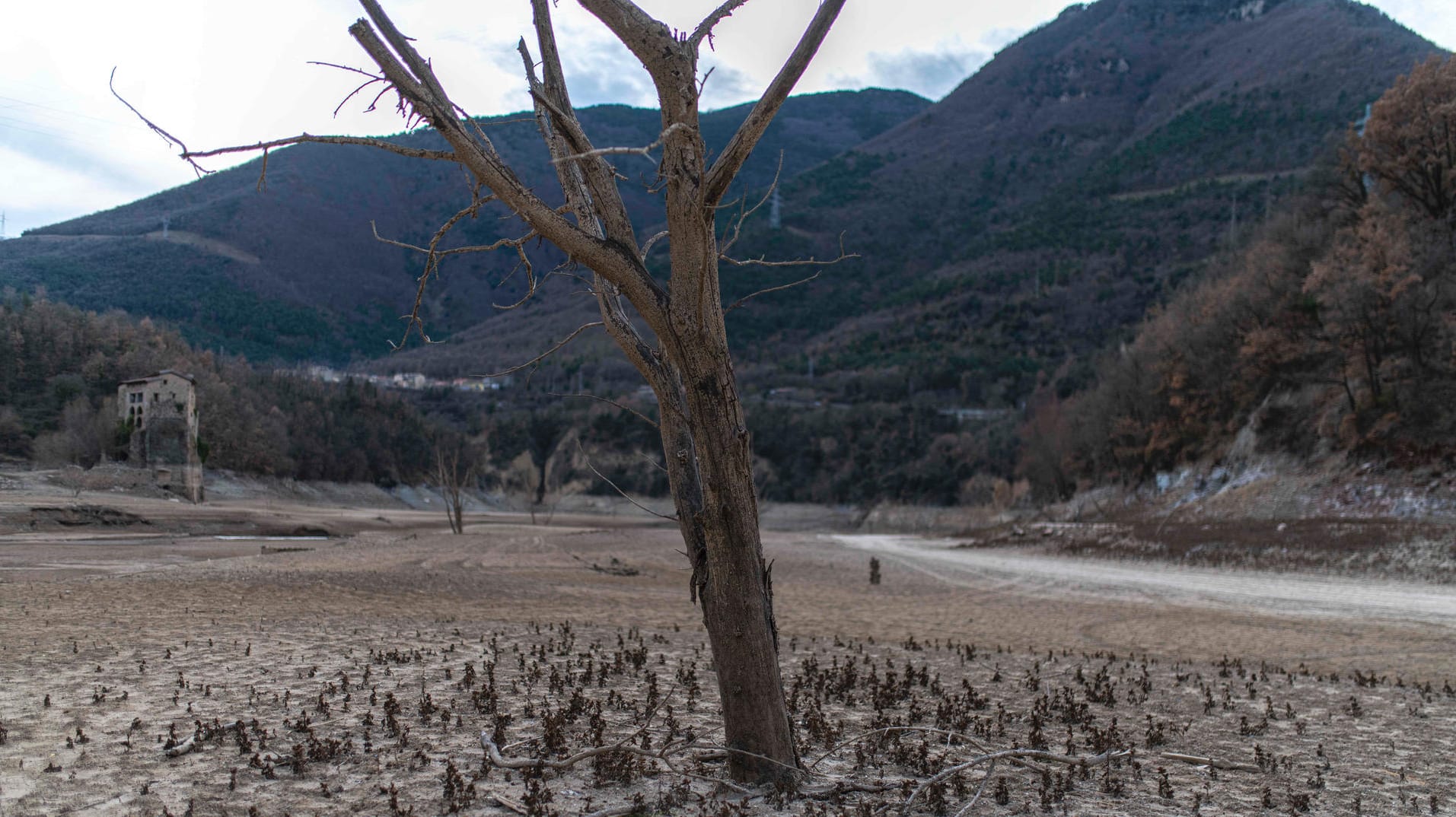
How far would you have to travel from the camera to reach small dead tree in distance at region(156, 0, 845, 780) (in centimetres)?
403

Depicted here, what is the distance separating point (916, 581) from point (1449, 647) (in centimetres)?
1213

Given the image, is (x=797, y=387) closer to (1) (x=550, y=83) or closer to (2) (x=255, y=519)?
(2) (x=255, y=519)

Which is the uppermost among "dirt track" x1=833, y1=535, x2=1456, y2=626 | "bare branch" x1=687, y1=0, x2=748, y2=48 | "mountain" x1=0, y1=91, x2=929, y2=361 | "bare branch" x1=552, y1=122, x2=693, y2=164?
"mountain" x1=0, y1=91, x2=929, y2=361

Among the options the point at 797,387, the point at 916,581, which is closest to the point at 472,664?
the point at 916,581

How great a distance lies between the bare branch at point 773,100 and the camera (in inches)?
162

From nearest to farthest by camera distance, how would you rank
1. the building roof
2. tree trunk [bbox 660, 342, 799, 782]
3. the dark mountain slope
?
tree trunk [bbox 660, 342, 799, 782]
the building roof
the dark mountain slope

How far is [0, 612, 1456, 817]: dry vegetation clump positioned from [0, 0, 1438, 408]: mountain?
1432 inches

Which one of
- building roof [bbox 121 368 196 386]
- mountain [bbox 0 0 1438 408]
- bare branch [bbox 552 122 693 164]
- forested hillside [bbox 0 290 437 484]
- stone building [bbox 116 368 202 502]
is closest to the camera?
bare branch [bbox 552 122 693 164]

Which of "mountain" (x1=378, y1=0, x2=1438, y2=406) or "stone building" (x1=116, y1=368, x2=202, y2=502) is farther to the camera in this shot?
"mountain" (x1=378, y1=0, x2=1438, y2=406)

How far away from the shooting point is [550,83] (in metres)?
4.78

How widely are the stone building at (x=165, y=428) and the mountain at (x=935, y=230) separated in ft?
36.7

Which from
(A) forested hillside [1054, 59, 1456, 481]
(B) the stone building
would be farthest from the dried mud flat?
(A) forested hillside [1054, 59, 1456, 481]

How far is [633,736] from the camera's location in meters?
4.71

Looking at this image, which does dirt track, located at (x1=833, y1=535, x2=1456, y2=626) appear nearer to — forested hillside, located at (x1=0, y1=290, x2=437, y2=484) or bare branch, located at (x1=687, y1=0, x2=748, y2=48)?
bare branch, located at (x1=687, y1=0, x2=748, y2=48)
